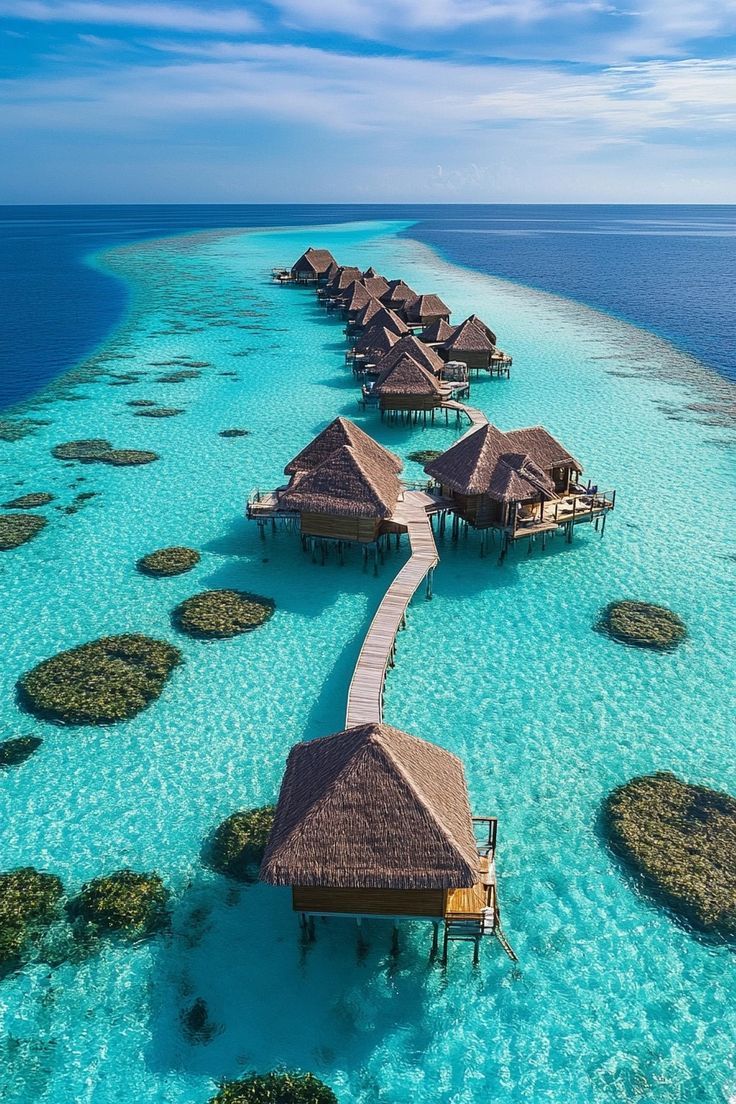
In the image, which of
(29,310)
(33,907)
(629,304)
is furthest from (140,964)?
(629,304)

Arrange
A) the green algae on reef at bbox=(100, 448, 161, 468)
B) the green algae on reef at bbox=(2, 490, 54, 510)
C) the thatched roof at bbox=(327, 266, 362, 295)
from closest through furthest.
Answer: the green algae on reef at bbox=(2, 490, 54, 510), the green algae on reef at bbox=(100, 448, 161, 468), the thatched roof at bbox=(327, 266, 362, 295)

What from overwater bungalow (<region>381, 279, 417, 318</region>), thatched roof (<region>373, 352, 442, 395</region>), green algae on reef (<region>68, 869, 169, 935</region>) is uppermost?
overwater bungalow (<region>381, 279, 417, 318</region>)

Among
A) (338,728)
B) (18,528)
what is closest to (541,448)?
(338,728)

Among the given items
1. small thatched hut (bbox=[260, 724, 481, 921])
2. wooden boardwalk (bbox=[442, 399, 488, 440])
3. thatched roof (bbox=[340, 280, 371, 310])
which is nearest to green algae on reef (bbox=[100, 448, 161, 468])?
wooden boardwalk (bbox=[442, 399, 488, 440])

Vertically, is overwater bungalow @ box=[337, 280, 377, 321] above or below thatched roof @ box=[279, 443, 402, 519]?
above

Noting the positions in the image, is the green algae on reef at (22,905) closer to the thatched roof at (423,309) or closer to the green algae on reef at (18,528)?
the green algae on reef at (18,528)

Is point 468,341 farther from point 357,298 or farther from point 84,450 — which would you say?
point 84,450

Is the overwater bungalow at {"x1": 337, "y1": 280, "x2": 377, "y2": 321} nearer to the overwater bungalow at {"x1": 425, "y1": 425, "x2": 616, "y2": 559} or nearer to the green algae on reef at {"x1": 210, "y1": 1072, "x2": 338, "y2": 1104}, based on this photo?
the overwater bungalow at {"x1": 425, "y1": 425, "x2": 616, "y2": 559}

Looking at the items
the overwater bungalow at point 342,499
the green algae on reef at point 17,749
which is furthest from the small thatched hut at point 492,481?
the green algae on reef at point 17,749
